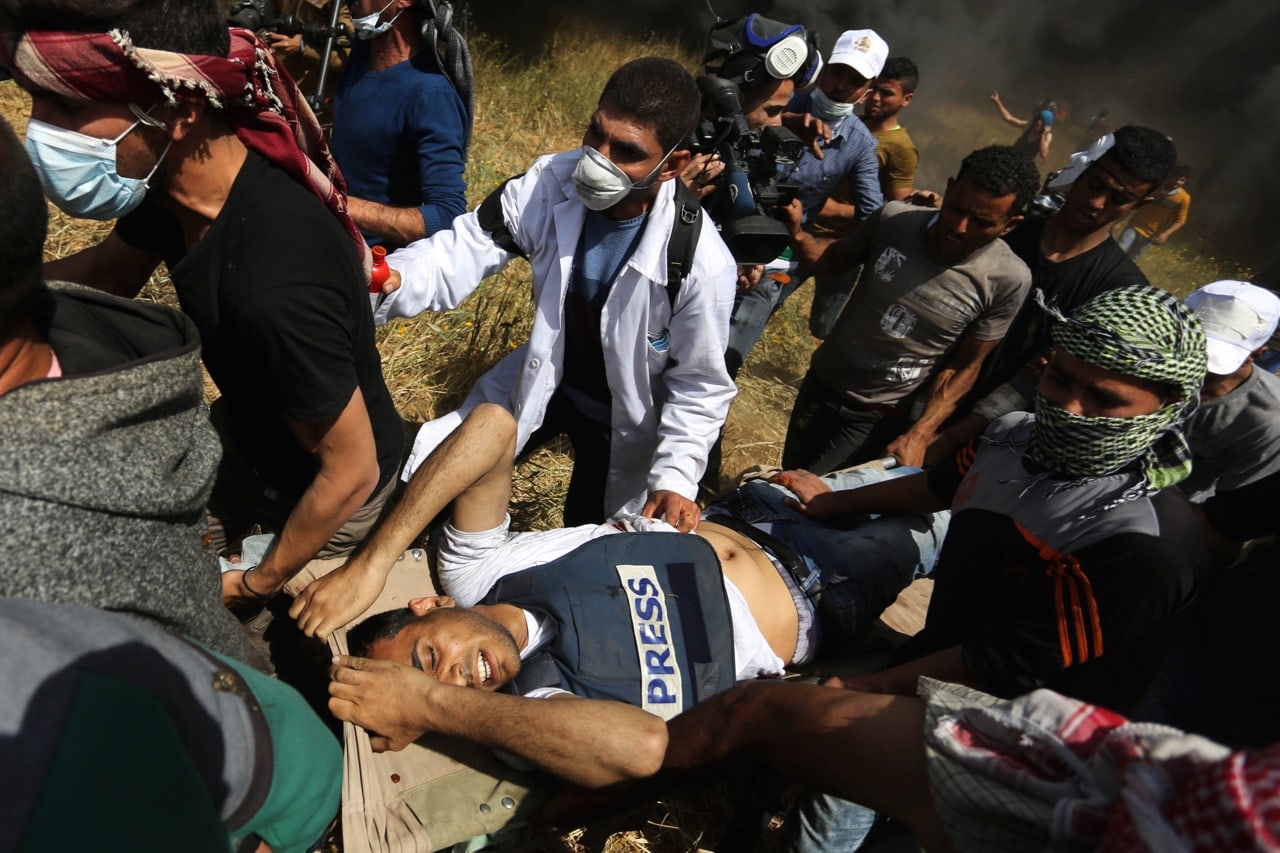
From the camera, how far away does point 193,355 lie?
1.11 meters

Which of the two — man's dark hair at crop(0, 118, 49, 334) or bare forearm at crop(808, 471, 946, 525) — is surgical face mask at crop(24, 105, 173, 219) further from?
bare forearm at crop(808, 471, 946, 525)

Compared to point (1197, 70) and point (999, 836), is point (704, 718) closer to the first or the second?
point (999, 836)

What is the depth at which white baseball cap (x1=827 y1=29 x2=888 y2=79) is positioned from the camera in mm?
4395

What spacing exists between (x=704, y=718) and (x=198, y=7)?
1771mm

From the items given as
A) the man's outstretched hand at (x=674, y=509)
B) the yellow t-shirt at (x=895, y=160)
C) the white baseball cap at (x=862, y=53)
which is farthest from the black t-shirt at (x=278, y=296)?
the yellow t-shirt at (x=895, y=160)

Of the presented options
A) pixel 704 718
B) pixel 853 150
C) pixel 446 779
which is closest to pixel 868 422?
pixel 853 150

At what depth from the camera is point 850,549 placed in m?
2.87

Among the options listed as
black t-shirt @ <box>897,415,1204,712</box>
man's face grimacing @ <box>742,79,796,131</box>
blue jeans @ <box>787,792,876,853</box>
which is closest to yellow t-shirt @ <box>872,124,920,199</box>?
man's face grimacing @ <box>742,79,796,131</box>

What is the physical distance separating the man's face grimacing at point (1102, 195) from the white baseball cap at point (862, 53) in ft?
5.35

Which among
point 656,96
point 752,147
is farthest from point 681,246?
point 752,147

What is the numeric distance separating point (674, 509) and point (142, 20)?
192 centimetres

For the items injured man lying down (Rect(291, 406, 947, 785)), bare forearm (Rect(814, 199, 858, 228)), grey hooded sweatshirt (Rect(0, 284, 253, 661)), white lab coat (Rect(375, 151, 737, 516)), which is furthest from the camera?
bare forearm (Rect(814, 199, 858, 228))

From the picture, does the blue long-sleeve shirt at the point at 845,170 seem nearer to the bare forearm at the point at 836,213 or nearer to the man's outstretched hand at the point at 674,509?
the bare forearm at the point at 836,213

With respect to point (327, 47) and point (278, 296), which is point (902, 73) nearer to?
point (327, 47)
